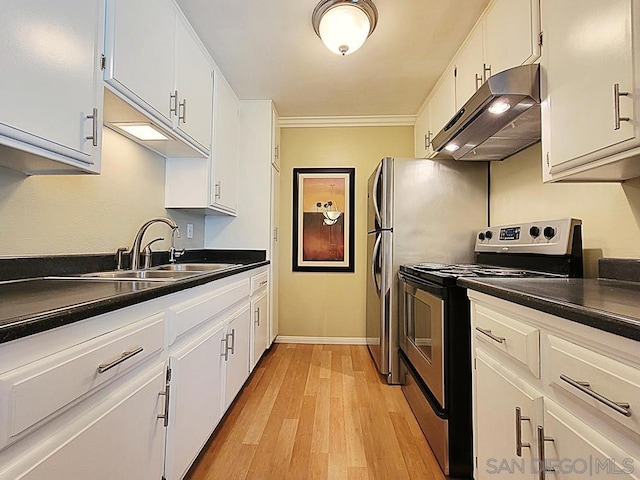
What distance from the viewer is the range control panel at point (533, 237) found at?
1616mm

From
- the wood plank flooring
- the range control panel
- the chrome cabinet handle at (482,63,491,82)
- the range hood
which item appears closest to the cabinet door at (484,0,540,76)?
the chrome cabinet handle at (482,63,491,82)

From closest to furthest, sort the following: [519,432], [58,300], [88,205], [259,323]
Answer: [58,300], [519,432], [88,205], [259,323]

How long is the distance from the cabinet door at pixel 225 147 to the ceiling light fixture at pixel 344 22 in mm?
945

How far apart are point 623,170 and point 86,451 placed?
5.88 ft

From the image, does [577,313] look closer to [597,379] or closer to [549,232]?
[597,379]

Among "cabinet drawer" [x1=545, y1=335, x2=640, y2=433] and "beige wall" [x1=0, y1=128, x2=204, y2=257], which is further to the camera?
"beige wall" [x1=0, y1=128, x2=204, y2=257]

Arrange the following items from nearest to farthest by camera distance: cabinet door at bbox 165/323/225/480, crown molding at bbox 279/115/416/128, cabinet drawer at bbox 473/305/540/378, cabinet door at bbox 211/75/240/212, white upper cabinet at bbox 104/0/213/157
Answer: cabinet drawer at bbox 473/305/540/378 < cabinet door at bbox 165/323/225/480 < white upper cabinet at bbox 104/0/213/157 < cabinet door at bbox 211/75/240/212 < crown molding at bbox 279/115/416/128

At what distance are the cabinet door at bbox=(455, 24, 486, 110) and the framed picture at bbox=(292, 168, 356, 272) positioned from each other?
1.54 meters

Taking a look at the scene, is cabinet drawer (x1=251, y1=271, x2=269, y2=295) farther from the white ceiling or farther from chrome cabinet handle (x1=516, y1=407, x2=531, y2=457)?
chrome cabinet handle (x1=516, y1=407, x2=531, y2=457)

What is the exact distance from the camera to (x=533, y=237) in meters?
1.87

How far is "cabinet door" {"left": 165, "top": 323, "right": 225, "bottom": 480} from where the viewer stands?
1271 mm

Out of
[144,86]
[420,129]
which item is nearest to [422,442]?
[144,86]

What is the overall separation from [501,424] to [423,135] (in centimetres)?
263

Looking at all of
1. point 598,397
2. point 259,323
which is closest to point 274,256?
point 259,323
